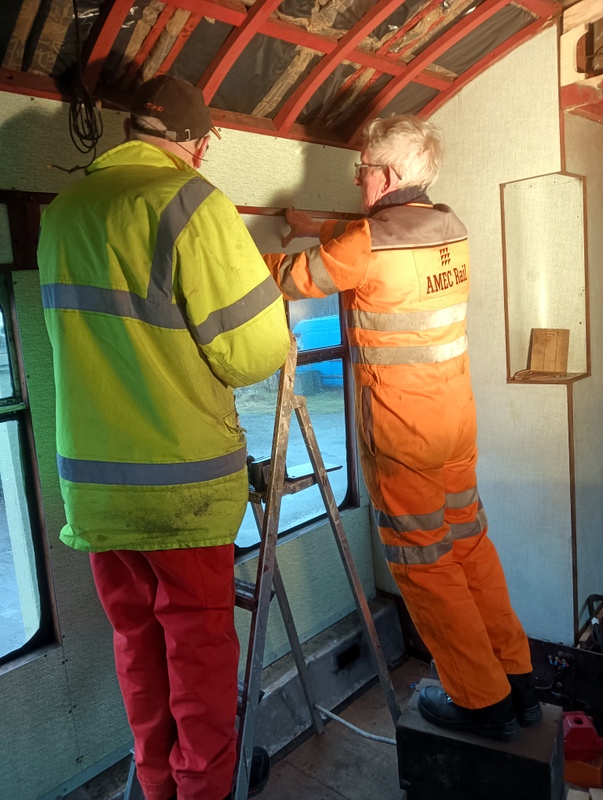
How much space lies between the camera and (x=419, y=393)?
2076 millimetres

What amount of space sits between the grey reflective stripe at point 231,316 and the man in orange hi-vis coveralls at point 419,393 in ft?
1.66

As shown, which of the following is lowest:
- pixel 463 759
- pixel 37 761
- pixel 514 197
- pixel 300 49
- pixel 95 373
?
pixel 463 759

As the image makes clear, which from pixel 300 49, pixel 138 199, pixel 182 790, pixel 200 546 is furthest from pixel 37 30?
pixel 182 790

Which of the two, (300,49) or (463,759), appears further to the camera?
(300,49)

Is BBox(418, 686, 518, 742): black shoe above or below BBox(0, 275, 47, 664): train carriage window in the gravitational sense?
below

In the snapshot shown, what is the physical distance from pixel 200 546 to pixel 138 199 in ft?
2.74

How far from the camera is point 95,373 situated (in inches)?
58.6

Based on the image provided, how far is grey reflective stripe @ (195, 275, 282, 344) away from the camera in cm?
146

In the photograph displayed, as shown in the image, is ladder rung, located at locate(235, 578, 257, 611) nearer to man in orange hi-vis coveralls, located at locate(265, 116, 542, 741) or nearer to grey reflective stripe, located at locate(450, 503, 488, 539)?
man in orange hi-vis coveralls, located at locate(265, 116, 542, 741)

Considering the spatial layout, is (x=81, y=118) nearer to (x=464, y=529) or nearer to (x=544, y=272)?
(x=464, y=529)

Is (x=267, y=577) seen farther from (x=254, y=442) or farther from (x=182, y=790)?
(x=254, y=442)

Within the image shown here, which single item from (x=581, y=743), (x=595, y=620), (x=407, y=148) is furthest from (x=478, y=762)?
(x=407, y=148)

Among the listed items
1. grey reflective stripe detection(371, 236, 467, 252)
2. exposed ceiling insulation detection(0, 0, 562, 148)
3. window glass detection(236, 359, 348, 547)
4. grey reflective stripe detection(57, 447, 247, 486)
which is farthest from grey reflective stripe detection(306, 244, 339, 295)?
window glass detection(236, 359, 348, 547)

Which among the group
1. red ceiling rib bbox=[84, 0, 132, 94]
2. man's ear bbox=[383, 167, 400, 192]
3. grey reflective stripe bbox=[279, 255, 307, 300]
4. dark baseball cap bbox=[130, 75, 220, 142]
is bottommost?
grey reflective stripe bbox=[279, 255, 307, 300]
